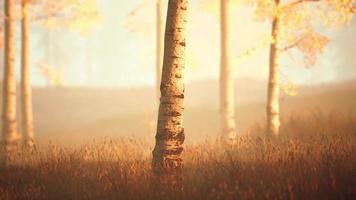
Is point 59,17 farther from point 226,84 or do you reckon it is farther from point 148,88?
point 148,88

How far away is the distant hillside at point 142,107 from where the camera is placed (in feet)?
56.5

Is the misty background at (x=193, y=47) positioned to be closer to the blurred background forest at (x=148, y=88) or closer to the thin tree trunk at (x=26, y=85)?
the blurred background forest at (x=148, y=88)

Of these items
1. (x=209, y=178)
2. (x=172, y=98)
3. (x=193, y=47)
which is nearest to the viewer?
(x=209, y=178)

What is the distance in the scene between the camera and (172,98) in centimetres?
660

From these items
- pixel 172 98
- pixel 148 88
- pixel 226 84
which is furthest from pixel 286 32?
pixel 148 88

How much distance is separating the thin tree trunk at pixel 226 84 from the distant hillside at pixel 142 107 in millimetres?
3072

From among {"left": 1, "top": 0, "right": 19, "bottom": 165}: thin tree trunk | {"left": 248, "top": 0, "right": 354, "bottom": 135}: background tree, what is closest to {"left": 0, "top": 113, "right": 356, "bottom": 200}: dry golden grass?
{"left": 248, "top": 0, "right": 354, "bottom": 135}: background tree

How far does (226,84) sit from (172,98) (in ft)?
20.0

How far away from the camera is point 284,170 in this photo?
226 inches

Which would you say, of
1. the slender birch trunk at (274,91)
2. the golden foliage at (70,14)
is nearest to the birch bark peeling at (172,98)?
the slender birch trunk at (274,91)

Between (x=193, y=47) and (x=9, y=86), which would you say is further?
(x=193, y=47)

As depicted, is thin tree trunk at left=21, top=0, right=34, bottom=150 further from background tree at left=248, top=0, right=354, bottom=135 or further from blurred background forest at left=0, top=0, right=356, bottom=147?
background tree at left=248, top=0, right=354, bottom=135

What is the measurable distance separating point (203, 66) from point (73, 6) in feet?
121

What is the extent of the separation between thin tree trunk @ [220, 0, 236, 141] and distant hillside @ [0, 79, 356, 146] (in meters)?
3.07
